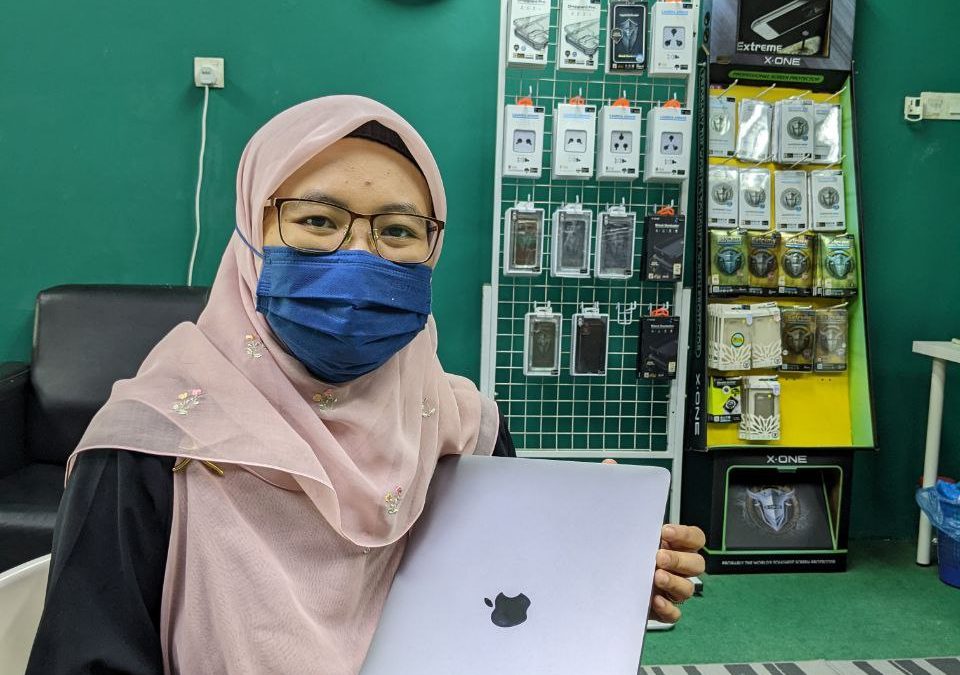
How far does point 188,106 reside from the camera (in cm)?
275

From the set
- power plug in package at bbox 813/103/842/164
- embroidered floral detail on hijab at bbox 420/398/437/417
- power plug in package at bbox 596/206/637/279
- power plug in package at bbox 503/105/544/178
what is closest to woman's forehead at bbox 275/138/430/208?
embroidered floral detail on hijab at bbox 420/398/437/417

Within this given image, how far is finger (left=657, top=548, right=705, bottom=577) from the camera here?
3.17 feet

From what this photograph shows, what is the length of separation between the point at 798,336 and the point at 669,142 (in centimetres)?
91

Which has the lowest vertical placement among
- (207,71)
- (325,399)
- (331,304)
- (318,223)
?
(325,399)

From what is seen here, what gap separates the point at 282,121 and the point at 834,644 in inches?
86.1

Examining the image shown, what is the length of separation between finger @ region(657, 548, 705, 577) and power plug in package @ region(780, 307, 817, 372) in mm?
2044

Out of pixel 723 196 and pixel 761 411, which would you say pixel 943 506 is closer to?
pixel 761 411

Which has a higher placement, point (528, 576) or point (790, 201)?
point (790, 201)

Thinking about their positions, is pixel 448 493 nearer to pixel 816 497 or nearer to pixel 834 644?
pixel 834 644

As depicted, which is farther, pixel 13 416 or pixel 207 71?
pixel 207 71

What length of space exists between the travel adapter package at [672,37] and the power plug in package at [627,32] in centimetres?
4

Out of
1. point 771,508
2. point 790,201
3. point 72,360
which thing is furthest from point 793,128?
point 72,360

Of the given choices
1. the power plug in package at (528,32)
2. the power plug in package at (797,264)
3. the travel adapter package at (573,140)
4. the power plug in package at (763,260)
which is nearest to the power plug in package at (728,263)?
the power plug in package at (763,260)

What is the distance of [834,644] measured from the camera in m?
2.24
